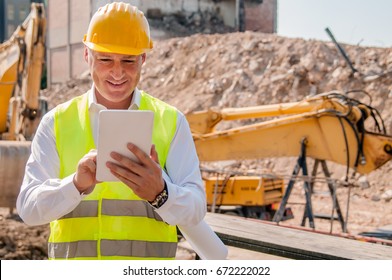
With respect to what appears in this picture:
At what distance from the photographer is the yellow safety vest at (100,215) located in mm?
1612

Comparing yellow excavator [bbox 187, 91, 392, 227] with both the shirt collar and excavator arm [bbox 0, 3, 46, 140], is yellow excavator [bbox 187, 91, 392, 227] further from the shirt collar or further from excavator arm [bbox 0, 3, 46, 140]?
the shirt collar

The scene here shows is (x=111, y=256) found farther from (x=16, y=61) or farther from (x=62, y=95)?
(x=62, y=95)

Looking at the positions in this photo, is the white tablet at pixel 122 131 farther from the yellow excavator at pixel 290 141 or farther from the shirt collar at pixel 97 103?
the yellow excavator at pixel 290 141

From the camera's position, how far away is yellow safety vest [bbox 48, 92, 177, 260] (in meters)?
1.61

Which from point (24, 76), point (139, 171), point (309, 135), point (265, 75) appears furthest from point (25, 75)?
point (265, 75)

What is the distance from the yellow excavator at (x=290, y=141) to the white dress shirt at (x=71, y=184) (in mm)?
5362

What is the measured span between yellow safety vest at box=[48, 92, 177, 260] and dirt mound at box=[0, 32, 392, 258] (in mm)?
10952

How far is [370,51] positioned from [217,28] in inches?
394

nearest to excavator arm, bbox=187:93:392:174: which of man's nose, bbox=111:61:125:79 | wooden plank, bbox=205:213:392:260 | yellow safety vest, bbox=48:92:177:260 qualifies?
wooden plank, bbox=205:213:392:260

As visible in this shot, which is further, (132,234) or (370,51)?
(370,51)

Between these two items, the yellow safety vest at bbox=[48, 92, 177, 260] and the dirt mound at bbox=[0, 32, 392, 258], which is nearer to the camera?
the yellow safety vest at bbox=[48, 92, 177, 260]

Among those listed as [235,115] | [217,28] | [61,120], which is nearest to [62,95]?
[217,28]

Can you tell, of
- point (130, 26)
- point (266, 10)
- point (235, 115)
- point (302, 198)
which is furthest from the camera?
point (266, 10)

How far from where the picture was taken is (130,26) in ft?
5.23
